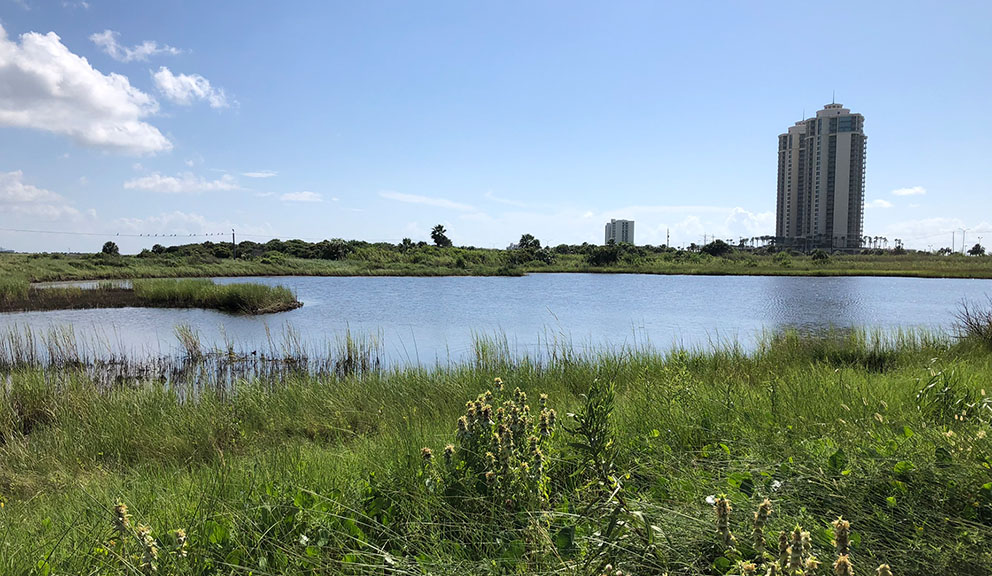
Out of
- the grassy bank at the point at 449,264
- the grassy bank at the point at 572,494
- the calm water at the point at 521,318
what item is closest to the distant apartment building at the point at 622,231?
the grassy bank at the point at 449,264

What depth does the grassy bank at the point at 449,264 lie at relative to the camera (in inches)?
1731

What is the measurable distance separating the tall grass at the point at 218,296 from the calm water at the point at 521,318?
123 centimetres

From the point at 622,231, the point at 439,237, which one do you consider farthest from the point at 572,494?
the point at 622,231

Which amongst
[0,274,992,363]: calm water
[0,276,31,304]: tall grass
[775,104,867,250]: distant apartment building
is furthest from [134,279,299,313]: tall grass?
[775,104,867,250]: distant apartment building

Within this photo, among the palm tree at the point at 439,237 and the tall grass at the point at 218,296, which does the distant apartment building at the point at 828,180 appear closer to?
the palm tree at the point at 439,237

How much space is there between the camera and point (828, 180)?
101m

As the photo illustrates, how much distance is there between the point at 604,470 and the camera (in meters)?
2.25

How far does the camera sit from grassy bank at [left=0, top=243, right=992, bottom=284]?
144 feet

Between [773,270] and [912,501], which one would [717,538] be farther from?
[773,270]

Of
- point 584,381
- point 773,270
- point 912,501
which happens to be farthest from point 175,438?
point 773,270

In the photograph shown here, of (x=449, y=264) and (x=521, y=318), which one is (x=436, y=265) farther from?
(x=521, y=318)

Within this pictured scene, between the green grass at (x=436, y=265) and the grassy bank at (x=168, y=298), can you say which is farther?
the green grass at (x=436, y=265)

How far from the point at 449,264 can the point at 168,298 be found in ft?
123

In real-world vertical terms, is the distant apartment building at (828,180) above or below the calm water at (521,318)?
above
